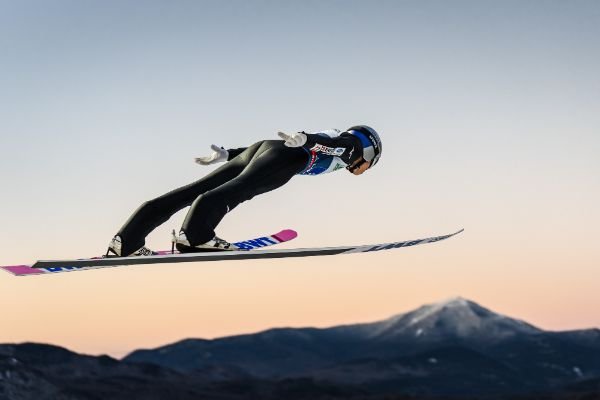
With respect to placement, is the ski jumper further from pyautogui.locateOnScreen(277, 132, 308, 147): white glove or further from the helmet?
pyautogui.locateOnScreen(277, 132, 308, 147): white glove

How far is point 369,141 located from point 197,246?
5.43 meters

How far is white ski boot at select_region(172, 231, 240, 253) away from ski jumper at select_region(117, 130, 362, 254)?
11 cm

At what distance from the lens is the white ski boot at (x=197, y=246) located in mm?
14977

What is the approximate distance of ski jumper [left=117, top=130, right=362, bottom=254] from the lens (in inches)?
594

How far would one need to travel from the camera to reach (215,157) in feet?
58.9

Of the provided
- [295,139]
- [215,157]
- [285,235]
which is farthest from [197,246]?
[285,235]

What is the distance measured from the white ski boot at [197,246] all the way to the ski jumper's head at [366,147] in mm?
4460

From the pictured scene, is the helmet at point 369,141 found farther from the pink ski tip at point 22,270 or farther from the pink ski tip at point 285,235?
the pink ski tip at point 22,270

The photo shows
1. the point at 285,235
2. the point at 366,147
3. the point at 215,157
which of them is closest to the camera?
the point at 215,157

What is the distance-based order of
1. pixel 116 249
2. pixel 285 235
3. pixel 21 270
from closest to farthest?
1. pixel 21 270
2. pixel 116 249
3. pixel 285 235

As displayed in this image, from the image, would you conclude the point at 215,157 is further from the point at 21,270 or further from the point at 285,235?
the point at 21,270

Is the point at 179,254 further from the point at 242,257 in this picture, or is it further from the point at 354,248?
the point at 354,248

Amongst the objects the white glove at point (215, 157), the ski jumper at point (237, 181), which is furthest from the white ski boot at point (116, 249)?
the white glove at point (215, 157)

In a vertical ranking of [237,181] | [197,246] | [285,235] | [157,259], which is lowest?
[157,259]
